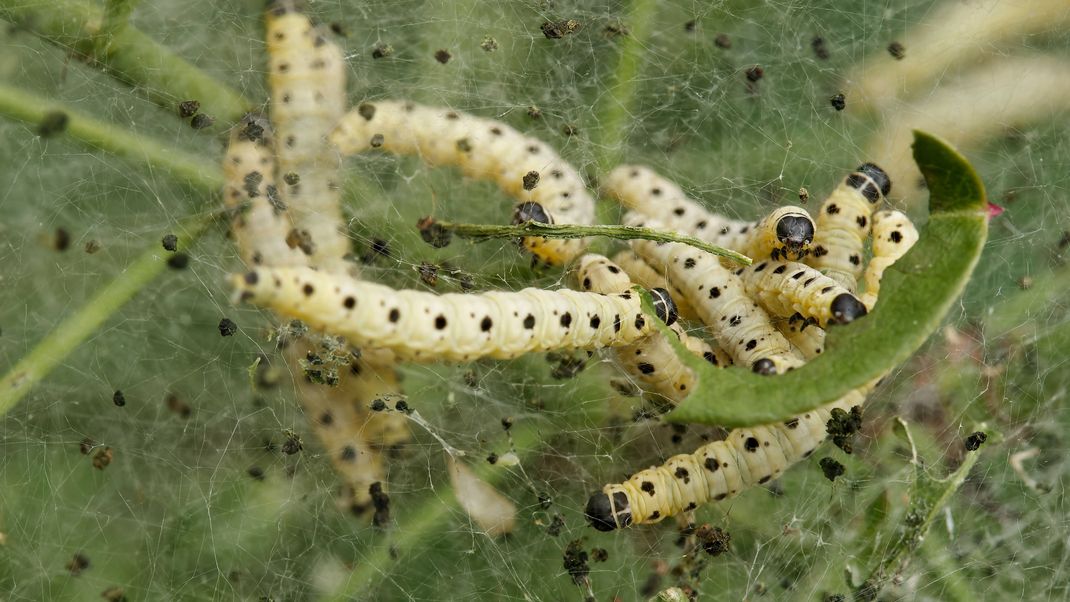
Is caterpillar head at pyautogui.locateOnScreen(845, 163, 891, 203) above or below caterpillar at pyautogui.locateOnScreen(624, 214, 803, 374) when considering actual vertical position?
above

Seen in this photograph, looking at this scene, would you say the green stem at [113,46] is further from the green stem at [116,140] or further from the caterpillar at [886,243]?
the caterpillar at [886,243]

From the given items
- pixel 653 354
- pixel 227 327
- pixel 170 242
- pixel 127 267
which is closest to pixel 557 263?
pixel 653 354

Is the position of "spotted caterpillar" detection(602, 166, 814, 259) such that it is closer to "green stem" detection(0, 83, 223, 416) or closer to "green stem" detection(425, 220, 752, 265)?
"green stem" detection(425, 220, 752, 265)

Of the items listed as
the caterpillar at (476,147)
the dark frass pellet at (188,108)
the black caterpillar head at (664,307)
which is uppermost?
the dark frass pellet at (188,108)

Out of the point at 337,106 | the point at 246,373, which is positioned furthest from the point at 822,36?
the point at 246,373

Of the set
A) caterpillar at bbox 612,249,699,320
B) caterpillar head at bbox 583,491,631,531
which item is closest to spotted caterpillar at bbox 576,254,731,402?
caterpillar at bbox 612,249,699,320

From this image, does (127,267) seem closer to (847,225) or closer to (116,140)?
(116,140)

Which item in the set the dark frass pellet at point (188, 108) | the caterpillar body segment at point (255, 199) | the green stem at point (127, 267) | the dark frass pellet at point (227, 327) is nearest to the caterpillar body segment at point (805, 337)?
the caterpillar body segment at point (255, 199)
